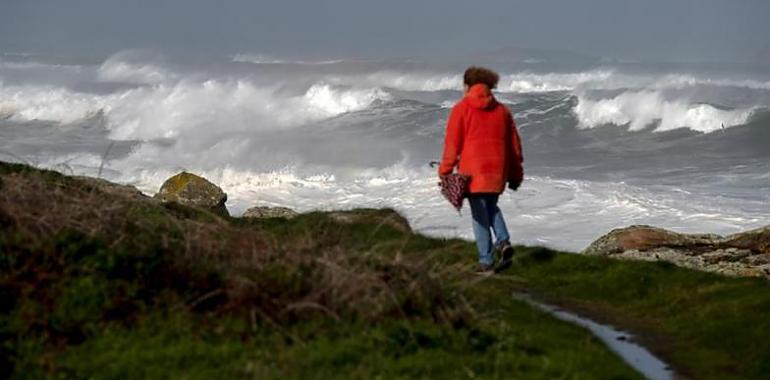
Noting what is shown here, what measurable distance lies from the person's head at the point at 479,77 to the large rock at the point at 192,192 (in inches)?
508

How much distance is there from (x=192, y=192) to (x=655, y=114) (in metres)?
55.2

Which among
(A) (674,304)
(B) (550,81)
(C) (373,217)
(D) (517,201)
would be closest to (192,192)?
(C) (373,217)

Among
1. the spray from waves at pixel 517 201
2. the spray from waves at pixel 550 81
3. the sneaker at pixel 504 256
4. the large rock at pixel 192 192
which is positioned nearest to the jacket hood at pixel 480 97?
the sneaker at pixel 504 256

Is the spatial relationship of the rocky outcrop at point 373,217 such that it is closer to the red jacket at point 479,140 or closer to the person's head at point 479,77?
the red jacket at point 479,140

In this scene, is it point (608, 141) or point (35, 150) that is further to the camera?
point (608, 141)

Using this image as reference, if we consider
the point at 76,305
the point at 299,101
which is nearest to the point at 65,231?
the point at 76,305

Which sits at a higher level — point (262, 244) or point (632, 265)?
point (262, 244)

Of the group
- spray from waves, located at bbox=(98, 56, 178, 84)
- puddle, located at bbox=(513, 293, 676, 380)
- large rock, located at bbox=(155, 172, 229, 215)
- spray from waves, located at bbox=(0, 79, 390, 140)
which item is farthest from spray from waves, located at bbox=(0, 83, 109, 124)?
puddle, located at bbox=(513, 293, 676, 380)

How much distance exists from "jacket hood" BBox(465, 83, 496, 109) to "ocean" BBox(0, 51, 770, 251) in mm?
9321

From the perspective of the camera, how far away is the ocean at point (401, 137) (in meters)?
40.8

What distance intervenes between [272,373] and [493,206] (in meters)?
6.72

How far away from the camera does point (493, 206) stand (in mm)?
15328

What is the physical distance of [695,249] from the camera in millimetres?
23766

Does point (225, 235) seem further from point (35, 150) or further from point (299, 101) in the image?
point (299, 101)
